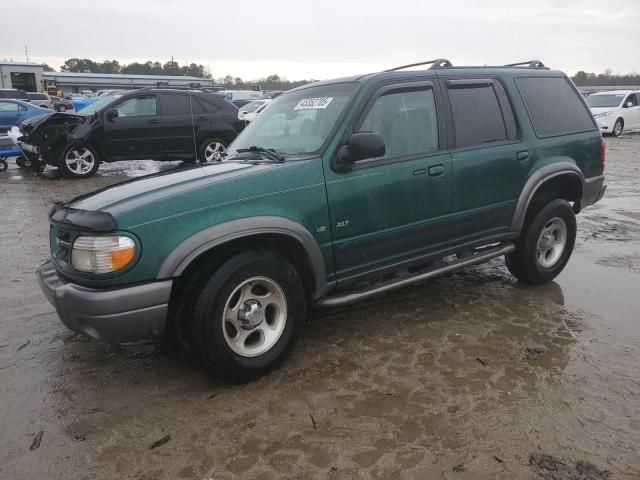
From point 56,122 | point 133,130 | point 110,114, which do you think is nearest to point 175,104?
point 133,130

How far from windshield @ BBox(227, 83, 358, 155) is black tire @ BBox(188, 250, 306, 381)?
91 centimetres

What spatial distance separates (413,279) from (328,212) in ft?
3.08

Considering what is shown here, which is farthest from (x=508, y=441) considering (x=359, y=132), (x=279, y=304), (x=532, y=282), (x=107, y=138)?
(x=107, y=138)

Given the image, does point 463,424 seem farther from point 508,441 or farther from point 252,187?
point 252,187

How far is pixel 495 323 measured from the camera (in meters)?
4.10

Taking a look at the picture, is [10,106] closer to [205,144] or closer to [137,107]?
[137,107]

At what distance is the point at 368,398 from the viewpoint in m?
3.07

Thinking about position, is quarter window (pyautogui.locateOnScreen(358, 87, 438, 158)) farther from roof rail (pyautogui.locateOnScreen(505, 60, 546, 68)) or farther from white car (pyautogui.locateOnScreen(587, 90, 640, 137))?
white car (pyautogui.locateOnScreen(587, 90, 640, 137))

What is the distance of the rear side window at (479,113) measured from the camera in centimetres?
414

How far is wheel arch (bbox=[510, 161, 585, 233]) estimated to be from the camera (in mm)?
4484

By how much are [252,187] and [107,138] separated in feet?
29.4

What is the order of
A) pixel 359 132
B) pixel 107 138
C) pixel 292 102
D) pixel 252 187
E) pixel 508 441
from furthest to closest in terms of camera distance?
pixel 107 138
pixel 292 102
pixel 359 132
pixel 252 187
pixel 508 441

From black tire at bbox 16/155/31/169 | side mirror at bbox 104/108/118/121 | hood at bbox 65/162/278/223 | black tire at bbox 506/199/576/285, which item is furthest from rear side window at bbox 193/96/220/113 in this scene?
black tire at bbox 506/199/576/285

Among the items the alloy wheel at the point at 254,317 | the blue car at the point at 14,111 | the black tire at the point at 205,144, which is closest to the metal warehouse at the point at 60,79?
the blue car at the point at 14,111
